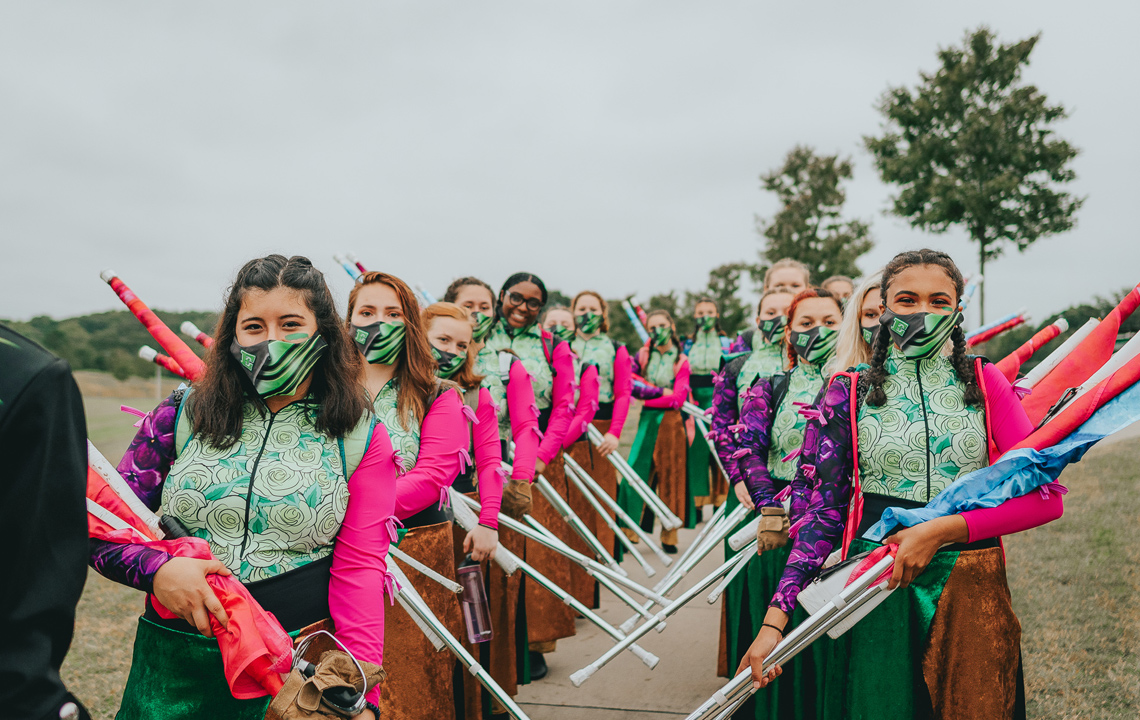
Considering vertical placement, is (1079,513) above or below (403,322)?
below

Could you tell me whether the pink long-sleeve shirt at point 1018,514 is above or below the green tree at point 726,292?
below

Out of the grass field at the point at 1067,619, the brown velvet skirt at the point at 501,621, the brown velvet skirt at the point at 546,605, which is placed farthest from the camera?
the brown velvet skirt at the point at 546,605

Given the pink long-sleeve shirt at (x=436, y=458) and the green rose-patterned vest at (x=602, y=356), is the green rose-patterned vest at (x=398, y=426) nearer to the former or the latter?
the pink long-sleeve shirt at (x=436, y=458)

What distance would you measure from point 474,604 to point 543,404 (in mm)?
2490

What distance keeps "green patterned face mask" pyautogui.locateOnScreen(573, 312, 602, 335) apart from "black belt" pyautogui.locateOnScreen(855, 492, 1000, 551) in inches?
227

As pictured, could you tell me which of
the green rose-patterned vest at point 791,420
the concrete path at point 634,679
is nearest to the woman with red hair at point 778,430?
the green rose-patterned vest at point 791,420

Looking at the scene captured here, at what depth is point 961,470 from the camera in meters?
2.54

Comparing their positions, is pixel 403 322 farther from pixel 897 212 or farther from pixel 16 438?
pixel 897 212

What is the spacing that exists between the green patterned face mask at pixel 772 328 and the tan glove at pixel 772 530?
4.60 feet

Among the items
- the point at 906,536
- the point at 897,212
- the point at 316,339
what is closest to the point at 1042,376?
the point at 906,536

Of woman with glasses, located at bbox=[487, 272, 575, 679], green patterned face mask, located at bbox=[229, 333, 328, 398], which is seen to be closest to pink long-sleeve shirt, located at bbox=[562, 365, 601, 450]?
woman with glasses, located at bbox=[487, 272, 575, 679]

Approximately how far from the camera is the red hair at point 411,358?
3.38 meters

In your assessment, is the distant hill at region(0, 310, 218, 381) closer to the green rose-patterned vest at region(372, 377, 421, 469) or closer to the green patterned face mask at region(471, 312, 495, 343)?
the green patterned face mask at region(471, 312, 495, 343)

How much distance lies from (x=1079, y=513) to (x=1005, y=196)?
15.4 metres
